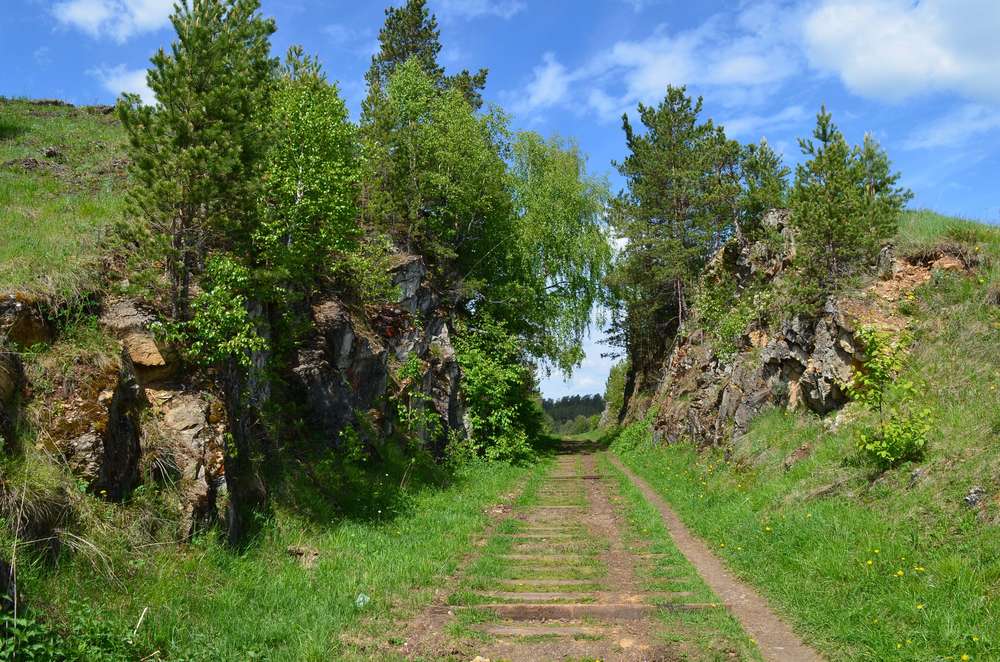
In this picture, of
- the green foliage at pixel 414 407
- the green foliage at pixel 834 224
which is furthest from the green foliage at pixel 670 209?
the green foliage at pixel 414 407

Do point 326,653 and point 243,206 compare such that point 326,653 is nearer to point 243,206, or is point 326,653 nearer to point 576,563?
point 576,563

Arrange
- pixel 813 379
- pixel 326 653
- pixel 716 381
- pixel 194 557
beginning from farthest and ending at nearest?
1. pixel 716 381
2. pixel 813 379
3. pixel 194 557
4. pixel 326 653

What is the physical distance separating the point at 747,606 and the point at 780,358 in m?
9.46

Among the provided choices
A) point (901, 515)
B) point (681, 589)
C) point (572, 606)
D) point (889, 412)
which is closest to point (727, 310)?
point (889, 412)

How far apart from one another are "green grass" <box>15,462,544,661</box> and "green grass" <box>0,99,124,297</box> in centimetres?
318

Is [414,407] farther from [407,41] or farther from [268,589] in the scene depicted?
[407,41]

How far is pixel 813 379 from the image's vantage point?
45.8 ft

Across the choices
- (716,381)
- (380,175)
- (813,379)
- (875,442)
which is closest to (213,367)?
(875,442)

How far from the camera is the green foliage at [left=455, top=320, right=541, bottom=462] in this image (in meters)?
22.4

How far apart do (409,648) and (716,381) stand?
16414 millimetres

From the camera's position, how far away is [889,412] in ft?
35.9

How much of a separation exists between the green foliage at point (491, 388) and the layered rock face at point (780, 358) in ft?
19.2

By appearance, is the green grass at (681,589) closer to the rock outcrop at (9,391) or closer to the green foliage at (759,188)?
the rock outcrop at (9,391)

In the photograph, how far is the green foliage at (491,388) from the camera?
883 inches
